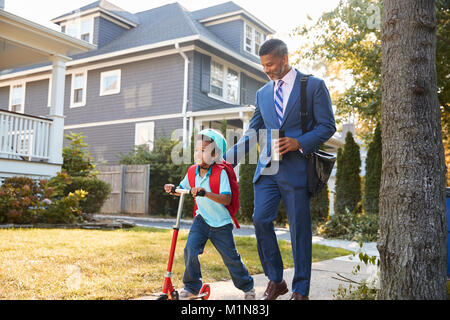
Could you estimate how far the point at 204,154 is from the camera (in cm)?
334

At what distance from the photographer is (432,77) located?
2850 millimetres

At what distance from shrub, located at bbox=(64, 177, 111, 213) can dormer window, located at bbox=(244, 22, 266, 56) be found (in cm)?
1176

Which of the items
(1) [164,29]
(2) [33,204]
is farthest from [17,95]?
(2) [33,204]

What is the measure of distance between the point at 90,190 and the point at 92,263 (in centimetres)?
678

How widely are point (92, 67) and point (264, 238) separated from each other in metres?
18.5

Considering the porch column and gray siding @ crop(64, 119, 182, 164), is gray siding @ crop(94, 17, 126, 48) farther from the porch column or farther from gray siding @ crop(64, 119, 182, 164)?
the porch column

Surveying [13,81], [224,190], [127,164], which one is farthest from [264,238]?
[13,81]

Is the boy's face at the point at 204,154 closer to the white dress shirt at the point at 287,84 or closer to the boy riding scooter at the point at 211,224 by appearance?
the boy riding scooter at the point at 211,224

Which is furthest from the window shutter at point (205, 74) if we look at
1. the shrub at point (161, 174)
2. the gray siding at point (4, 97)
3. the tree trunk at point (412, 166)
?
the tree trunk at point (412, 166)

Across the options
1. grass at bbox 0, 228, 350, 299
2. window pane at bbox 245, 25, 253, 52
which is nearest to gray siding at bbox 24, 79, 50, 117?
window pane at bbox 245, 25, 253, 52

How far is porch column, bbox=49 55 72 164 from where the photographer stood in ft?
36.9

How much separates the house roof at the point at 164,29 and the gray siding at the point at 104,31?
0.23 m

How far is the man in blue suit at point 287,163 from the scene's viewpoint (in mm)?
3176

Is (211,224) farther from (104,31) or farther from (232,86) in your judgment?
(104,31)
